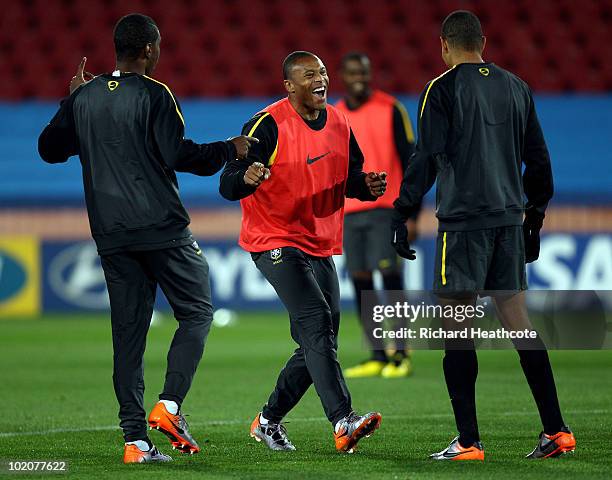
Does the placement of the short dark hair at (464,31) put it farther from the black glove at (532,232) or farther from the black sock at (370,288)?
the black sock at (370,288)

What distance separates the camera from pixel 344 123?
5.39 meters

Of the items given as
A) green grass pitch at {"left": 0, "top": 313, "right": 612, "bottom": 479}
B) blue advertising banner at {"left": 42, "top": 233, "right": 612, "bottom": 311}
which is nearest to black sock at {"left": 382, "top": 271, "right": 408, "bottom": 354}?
green grass pitch at {"left": 0, "top": 313, "right": 612, "bottom": 479}

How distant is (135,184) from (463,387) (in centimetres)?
160

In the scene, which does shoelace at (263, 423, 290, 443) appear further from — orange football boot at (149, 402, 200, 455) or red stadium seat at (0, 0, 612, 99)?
red stadium seat at (0, 0, 612, 99)

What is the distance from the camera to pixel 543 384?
484 centimetres

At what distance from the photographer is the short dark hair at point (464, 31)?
4941 mm

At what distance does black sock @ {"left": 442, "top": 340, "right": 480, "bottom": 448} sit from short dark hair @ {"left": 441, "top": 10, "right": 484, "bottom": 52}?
125cm

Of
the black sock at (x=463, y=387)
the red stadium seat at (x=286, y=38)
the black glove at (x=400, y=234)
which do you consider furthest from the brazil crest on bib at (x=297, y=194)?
the red stadium seat at (x=286, y=38)

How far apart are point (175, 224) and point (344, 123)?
3.16ft

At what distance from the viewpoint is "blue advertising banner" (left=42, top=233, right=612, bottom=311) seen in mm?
12984

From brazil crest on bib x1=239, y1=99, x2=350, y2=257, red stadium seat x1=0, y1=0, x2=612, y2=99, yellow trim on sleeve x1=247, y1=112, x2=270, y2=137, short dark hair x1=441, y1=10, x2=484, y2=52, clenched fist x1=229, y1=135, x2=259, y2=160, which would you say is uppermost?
red stadium seat x1=0, y1=0, x2=612, y2=99

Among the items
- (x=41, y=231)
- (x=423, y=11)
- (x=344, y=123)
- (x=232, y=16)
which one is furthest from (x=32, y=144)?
(x=344, y=123)

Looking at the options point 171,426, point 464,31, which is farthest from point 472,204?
point 171,426

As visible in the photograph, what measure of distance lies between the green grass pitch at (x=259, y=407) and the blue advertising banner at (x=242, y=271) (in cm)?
212
